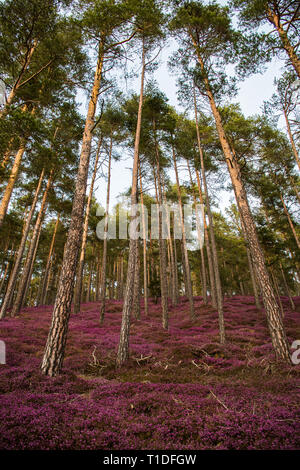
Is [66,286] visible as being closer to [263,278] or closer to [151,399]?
[151,399]

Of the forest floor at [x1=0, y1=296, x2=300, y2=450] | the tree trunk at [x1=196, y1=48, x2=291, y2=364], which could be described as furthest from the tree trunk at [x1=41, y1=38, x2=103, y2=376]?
the tree trunk at [x1=196, y1=48, x2=291, y2=364]

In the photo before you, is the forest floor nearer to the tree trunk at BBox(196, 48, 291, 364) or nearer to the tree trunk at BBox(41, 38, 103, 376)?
the tree trunk at BBox(41, 38, 103, 376)

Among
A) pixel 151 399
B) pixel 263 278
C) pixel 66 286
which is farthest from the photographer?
pixel 263 278

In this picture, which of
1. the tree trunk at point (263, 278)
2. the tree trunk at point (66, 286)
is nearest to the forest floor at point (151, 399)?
the tree trunk at point (66, 286)

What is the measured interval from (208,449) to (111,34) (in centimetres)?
1260

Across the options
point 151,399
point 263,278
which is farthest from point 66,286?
point 263,278

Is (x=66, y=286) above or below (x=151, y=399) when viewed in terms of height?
above

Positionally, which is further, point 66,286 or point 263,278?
point 263,278

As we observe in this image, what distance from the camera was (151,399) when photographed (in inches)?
157

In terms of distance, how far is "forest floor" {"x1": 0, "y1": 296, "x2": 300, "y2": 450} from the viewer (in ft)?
9.15
